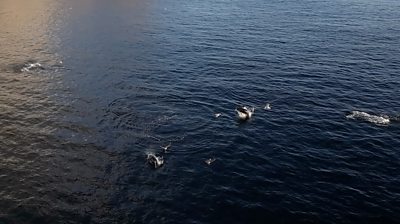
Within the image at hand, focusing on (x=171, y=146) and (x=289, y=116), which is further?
(x=289, y=116)

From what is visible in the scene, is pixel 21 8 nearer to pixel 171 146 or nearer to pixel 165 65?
pixel 165 65

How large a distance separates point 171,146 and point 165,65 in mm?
30530

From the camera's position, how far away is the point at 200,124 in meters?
52.5

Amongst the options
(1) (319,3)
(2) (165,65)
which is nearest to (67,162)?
(2) (165,65)

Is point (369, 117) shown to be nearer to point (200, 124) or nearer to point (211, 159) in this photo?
point (200, 124)

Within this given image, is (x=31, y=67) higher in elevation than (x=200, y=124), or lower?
higher

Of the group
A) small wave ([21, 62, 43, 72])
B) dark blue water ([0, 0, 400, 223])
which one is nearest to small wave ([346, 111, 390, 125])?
dark blue water ([0, 0, 400, 223])

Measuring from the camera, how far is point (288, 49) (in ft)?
270

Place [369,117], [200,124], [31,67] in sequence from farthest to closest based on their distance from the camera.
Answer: [31,67] → [369,117] → [200,124]

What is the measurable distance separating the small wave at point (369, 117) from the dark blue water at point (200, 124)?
0.66 metres

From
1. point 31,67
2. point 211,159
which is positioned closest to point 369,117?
point 211,159

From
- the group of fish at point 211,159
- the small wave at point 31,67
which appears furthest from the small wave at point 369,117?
the small wave at point 31,67

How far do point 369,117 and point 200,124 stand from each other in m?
22.5

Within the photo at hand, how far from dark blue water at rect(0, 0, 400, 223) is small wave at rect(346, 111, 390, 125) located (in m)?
0.66
